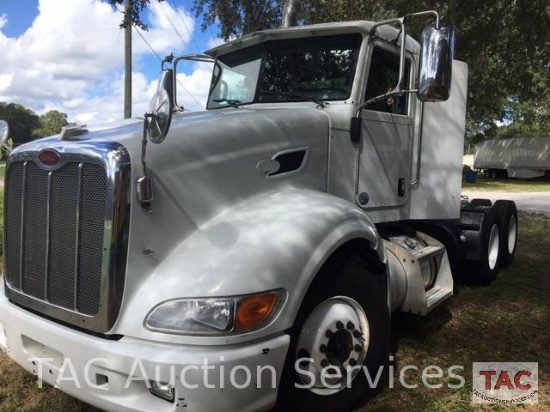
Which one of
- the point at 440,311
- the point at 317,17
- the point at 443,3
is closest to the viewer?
the point at 440,311

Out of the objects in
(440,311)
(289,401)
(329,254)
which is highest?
(329,254)

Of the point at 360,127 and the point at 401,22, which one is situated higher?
the point at 401,22

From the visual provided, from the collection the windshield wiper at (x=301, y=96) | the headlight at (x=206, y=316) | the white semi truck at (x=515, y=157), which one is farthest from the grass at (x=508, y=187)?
the headlight at (x=206, y=316)

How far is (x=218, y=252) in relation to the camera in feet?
8.34

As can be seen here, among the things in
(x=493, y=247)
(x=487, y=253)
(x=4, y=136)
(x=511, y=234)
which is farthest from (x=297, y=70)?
(x=511, y=234)

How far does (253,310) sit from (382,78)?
95.6 inches

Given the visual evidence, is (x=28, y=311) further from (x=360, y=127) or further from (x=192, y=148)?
(x=360, y=127)

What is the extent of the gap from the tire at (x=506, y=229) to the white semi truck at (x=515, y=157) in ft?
96.8

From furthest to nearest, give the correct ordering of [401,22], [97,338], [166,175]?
[401,22], [166,175], [97,338]

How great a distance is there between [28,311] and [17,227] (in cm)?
52

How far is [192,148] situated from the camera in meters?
2.87

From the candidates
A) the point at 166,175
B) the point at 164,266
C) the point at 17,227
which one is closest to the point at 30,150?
the point at 17,227

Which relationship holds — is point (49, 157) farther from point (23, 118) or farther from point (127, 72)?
point (23, 118)

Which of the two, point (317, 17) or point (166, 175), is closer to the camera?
point (166, 175)
